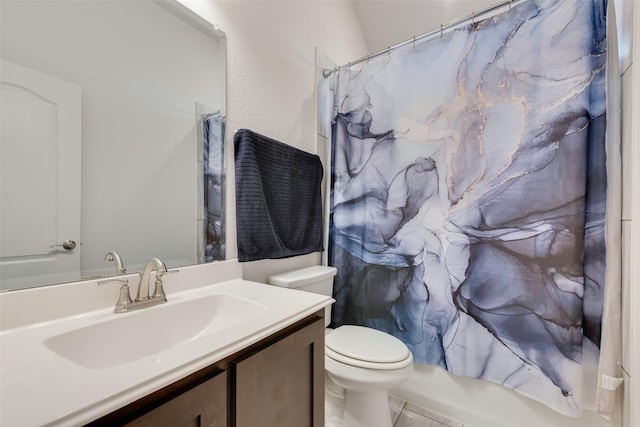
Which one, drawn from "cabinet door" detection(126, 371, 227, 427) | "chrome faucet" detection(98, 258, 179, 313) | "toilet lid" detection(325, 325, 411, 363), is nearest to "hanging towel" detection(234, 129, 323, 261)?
"chrome faucet" detection(98, 258, 179, 313)

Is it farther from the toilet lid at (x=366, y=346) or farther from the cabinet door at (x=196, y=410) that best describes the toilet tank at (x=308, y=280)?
the cabinet door at (x=196, y=410)

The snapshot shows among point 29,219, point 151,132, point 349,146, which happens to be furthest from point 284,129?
point 29,219

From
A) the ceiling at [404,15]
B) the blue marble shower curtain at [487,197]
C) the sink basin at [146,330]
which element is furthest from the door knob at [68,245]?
the ceiling at [404,15]

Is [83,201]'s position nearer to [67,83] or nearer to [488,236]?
[67,83]

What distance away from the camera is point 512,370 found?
1.20 metres

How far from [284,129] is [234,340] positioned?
1091 millimetres

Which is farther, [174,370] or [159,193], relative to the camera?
[159,193]

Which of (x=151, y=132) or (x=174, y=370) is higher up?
(x=151, y=132)

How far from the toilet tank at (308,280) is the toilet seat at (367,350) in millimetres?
128

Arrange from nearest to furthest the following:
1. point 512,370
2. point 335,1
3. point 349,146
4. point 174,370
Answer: point 174,370 → point 512,370 → point 349,146 → point 335,1

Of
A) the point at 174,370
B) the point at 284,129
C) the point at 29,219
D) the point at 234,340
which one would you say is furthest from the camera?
the point at 284,129

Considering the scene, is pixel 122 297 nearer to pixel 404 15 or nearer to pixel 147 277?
pixel 147 277

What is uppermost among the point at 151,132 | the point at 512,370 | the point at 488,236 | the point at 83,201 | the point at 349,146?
the point at 349,146

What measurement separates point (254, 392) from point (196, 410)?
0.15 m
